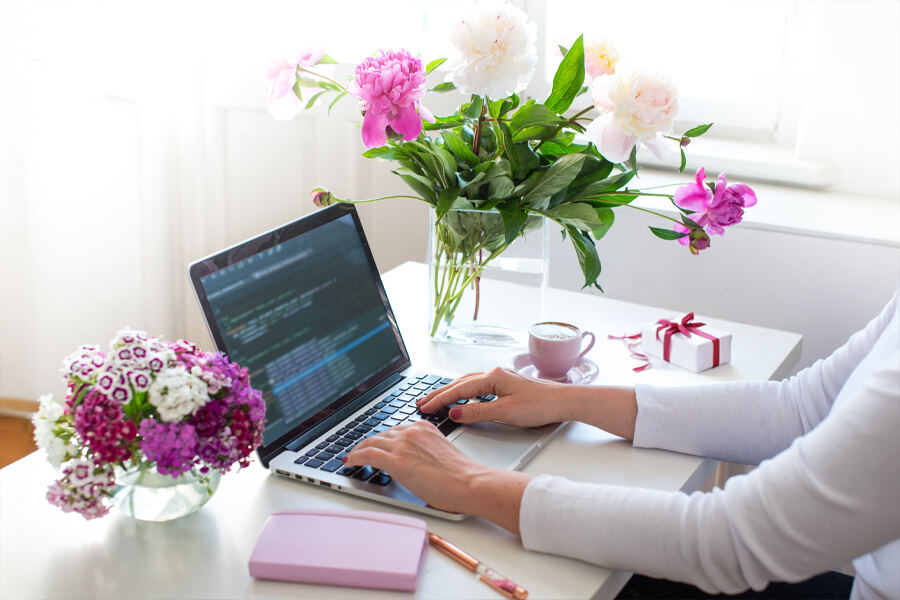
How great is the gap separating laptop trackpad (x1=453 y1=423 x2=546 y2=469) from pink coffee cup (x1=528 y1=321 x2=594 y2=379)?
15cm

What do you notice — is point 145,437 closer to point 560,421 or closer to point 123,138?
point 560,421

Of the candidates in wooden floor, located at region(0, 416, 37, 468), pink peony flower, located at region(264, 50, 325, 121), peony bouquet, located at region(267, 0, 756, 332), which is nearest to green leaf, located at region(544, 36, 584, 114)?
peony bouquet, located at region(267, 0, 756, 332)

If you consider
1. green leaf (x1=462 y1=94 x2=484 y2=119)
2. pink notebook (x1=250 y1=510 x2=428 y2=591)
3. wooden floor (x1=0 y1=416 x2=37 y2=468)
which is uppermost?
green leaf (x1=462 y1=94 x2=484 y2=119)

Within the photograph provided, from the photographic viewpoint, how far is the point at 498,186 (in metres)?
1.23

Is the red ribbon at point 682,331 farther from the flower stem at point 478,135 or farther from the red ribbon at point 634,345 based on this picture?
the flower stem at point 478,135

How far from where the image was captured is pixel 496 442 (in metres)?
1.08

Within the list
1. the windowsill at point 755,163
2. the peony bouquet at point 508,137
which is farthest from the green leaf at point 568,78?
the windowsill at point 755,163

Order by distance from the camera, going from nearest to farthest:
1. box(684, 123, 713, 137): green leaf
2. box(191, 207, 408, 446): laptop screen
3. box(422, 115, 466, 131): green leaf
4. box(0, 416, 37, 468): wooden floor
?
box(191, 207, 408, 446): laptop screen < box(684, 123, 713, 137): green leaf < box(422, 115, 466, 131): green leaf < box(0, 416, 37, 468): wooden floor

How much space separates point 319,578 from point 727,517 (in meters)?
0.38

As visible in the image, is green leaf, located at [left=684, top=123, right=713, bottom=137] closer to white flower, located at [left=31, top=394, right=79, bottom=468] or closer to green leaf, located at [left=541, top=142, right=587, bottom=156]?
green leaf, located at [left=541, top=142, right=587, bottom=156]

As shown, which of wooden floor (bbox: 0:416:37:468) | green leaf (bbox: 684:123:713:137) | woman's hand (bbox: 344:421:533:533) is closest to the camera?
woman's hand (bbox: 344:421:533:533)

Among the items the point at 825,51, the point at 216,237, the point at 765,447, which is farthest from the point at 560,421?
the point at 216,237

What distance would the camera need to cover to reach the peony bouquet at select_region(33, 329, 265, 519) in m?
0.83

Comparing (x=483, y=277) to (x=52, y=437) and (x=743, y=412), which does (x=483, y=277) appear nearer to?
(x=743, y=412)
